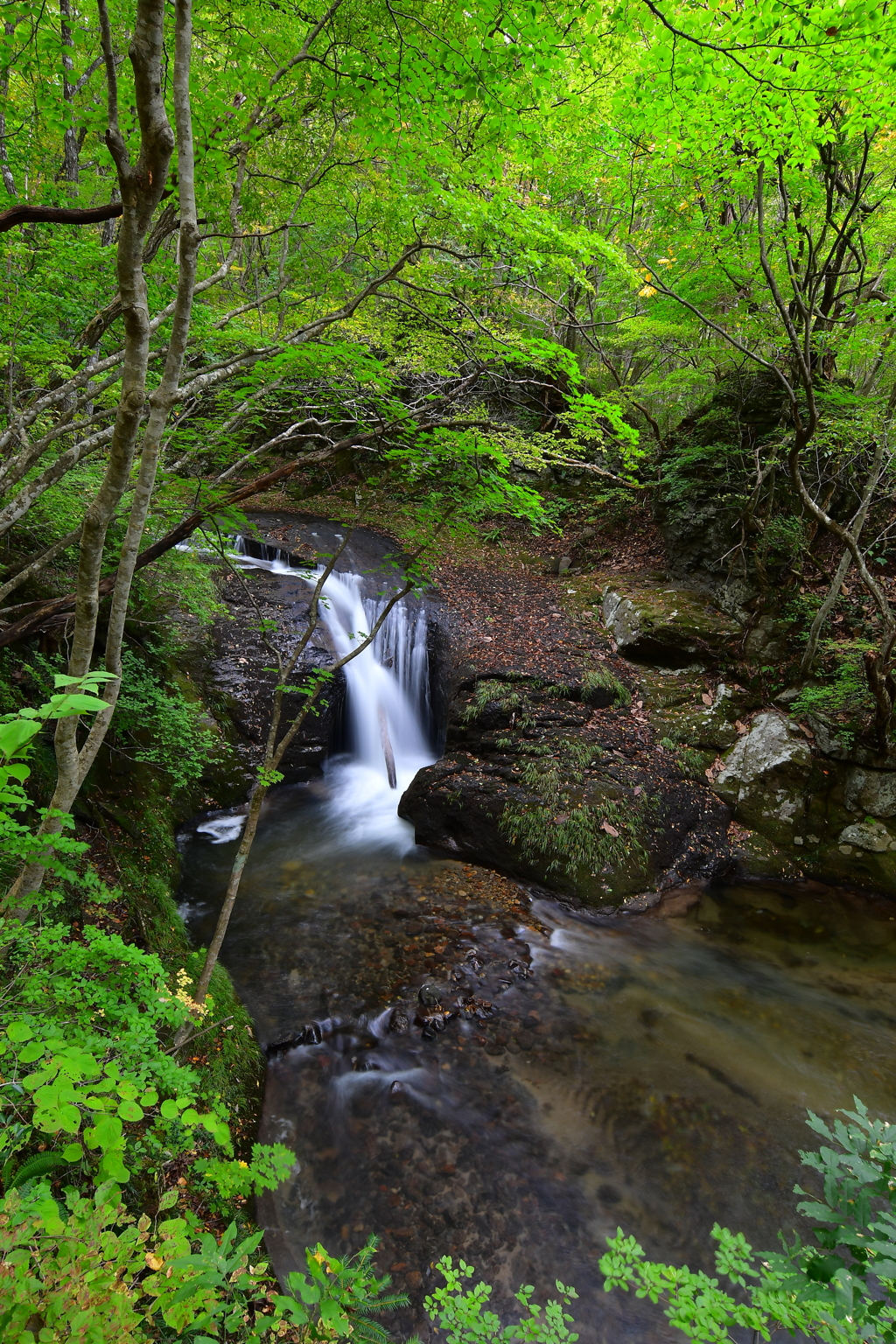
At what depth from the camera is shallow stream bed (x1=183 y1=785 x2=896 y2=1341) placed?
373cm

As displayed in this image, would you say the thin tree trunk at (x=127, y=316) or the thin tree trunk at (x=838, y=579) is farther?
the thin tree trunk at (x=838, y=579)

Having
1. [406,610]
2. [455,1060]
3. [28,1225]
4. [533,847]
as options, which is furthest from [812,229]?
[28,1225]

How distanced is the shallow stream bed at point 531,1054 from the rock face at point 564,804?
1.42 ft

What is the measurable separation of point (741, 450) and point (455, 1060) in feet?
32.3

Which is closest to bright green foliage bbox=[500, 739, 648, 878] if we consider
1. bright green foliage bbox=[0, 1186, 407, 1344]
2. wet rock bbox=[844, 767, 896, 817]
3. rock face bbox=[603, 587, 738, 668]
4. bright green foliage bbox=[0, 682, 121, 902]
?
wet rock bbox=[844, 767, 896, 817]

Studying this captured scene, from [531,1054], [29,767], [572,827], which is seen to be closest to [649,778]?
[572,827]

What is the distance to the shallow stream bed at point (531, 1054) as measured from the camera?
3.73 metres

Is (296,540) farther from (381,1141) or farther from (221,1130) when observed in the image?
(221,1130)

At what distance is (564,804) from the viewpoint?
755cm

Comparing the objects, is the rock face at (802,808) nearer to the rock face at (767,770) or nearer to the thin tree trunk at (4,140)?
the rock face at (767,770)

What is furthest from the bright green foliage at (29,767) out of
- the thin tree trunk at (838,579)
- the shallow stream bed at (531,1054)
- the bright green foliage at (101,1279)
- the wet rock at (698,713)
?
the thin tree trunk at (838,579)

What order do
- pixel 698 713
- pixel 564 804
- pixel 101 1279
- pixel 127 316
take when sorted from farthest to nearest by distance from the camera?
pixel 698 713
pixel 564 804
pixel 127 316
pixel 101 1279

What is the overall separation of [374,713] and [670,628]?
18.6 ft

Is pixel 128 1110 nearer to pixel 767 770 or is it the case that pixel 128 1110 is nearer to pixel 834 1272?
pixel 834 1272
